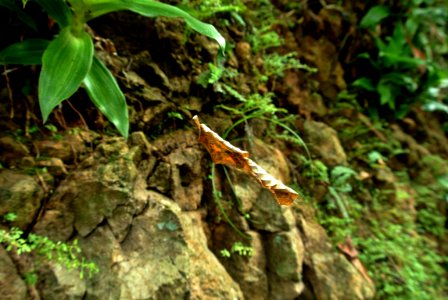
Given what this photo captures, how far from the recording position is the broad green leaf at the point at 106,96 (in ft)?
4.11

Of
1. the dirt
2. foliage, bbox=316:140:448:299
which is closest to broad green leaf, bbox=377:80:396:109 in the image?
foliage, bbox=316:140:448:299

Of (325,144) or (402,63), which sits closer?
(325,144)

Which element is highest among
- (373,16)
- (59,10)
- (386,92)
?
(373,16)

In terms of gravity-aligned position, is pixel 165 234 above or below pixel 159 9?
below

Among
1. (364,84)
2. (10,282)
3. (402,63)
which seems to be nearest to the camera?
(10,282)

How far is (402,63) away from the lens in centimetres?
308

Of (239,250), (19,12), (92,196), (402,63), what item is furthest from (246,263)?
(402,63)

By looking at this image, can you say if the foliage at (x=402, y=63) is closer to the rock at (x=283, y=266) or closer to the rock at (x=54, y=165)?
the rock at (x=283, y=266)

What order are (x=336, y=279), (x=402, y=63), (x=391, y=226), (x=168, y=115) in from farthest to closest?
1. (x=402, y=63)
2. (x=391, y=226)
3. (x=336, y=279)
4. (x=168, y=115)

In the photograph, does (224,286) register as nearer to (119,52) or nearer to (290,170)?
(290,170)

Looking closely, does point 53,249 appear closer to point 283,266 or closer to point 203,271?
point 203,271

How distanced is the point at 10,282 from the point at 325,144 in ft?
7.00

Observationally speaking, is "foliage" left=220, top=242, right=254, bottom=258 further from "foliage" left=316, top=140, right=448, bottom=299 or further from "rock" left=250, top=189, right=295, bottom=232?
"foliage" left=316, top=140, right=448, bottom=299

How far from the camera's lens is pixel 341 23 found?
9.74ft
